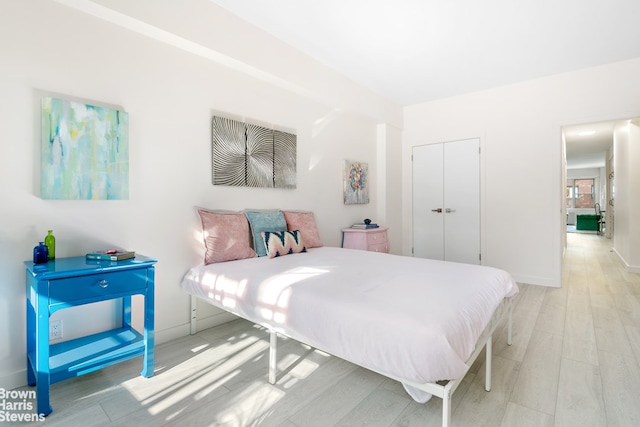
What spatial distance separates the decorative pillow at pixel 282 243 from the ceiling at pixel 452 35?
186 centimetres

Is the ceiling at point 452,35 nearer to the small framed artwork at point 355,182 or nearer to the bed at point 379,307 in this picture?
the small framed artwork at point 355,182

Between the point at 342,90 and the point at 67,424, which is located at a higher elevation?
the point at 342,90

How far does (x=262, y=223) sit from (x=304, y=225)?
532 mm

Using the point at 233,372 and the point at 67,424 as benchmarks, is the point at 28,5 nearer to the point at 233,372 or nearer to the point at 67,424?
the point at 67,424

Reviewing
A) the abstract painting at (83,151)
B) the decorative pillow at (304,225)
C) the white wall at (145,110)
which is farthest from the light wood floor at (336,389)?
the abstract painting at (83,151)

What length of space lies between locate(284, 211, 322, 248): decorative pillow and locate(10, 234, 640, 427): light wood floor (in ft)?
3.39

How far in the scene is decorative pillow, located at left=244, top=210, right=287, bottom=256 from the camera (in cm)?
281

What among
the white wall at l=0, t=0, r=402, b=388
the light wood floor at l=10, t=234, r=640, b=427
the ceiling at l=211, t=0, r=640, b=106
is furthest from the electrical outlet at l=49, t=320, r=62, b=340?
the ceiling at l=211, t=0, r=640, b=106

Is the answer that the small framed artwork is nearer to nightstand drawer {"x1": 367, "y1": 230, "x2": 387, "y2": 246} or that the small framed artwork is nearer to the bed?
nightstand drawer {"x1": 367, "y1": 230, "x2": 387, "y2": 246}

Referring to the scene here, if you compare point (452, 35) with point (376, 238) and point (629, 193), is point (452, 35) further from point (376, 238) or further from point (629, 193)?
point (629, 193)

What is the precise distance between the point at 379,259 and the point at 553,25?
8.58ft

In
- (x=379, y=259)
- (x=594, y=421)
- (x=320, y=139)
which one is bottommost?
(x=594, y=421)

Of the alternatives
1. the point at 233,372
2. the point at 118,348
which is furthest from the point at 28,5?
the point at 233,372

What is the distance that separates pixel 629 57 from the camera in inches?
137
